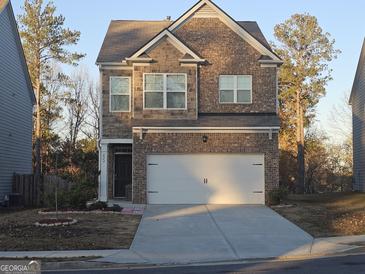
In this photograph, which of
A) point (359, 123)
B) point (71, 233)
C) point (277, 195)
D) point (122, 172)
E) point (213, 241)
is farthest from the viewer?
point (359, 123)

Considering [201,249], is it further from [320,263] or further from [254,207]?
[254,207]

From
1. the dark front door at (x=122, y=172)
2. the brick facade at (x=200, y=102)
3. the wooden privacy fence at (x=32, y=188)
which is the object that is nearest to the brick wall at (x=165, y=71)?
the brick facade at (x=200, y=102)

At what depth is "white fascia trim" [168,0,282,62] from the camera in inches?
1066

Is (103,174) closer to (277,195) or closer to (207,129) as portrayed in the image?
(207,129)

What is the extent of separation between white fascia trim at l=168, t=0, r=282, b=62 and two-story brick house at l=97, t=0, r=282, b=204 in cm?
Result: 5

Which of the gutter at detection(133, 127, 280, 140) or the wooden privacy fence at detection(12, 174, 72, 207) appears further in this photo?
the wooden privacy fence at detection(12, 174, 72, 207)

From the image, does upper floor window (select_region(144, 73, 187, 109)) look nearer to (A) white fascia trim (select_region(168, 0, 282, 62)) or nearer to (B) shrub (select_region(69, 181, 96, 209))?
(A) white fascia trim (select_region(168, 0, 282, 62))

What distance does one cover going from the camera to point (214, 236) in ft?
54.5

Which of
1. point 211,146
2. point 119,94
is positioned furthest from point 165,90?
point 211,146

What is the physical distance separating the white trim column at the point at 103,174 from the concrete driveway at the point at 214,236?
3819mm

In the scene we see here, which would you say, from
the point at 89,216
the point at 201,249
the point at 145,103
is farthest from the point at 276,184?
the point at 201,249

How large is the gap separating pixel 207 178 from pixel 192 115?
317 centimetres

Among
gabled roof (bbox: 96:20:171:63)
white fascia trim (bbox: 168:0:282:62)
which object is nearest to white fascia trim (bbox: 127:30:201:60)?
white fascia trim (bbox: 168:0:282:62)

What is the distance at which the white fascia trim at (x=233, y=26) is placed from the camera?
27.1 metres
